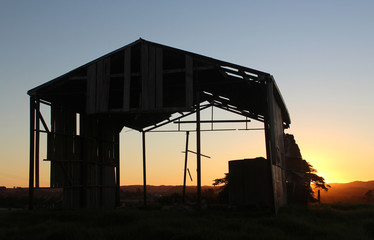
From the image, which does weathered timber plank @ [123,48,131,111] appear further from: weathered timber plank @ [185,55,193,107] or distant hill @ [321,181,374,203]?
distant hill @ [321,181,374,203]

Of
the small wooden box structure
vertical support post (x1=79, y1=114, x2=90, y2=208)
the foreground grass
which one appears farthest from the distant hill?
the foreground grass

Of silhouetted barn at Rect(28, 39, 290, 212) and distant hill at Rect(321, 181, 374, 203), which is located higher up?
silhouetted barn at Rect(28, 39, 290, 212)

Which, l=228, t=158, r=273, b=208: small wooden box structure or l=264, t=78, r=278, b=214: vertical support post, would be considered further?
l=228, t=158, r=273, b=208: small wooden box structure

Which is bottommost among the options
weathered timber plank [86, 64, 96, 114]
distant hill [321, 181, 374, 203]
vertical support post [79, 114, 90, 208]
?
distant hill [321, 181, 374, 203]

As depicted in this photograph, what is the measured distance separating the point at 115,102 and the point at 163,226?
12.5m

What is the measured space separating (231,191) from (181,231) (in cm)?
1284

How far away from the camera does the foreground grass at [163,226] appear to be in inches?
490

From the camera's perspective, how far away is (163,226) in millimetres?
13281

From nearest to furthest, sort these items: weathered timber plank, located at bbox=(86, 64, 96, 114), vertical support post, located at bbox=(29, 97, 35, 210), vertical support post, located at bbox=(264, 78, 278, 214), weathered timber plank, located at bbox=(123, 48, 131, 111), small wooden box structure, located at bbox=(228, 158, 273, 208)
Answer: vertical support post, located at bbox=(264, 78, 278, 214) < vertical support post, located at bbox=(29, 97, 35, 210) < weathered timber plank, located at bbox=(123, 48, 131, 111) < weathered timber plank, located at bbox=(86, 64, 96, 114) < small wooden box structure, located at bbox=(228, 158, 273, 208)

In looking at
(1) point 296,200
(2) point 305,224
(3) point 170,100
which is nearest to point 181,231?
(2) point 305,224

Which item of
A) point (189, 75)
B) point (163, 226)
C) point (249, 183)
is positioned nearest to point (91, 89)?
point (189, 75)

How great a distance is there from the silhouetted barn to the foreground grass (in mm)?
2595

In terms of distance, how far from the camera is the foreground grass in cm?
1245

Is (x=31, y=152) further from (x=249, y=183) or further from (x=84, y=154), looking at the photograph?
(x=249, y=183)
